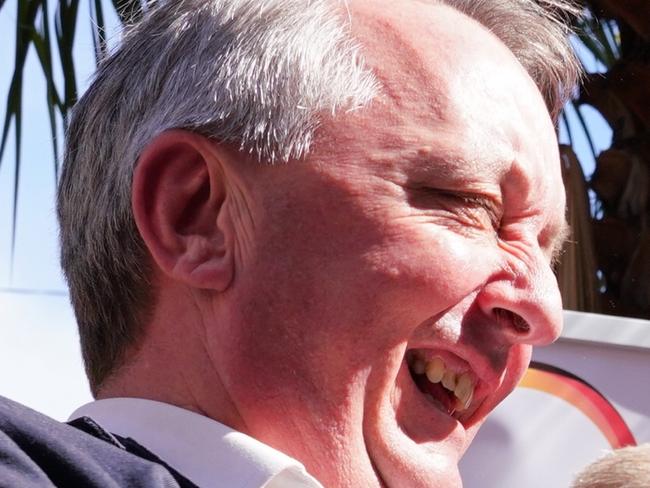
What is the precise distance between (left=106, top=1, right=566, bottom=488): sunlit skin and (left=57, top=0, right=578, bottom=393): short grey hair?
0.03 metres

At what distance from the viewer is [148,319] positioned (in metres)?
1.59

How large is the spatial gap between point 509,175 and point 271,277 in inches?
14.9

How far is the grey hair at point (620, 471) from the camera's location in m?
2.02

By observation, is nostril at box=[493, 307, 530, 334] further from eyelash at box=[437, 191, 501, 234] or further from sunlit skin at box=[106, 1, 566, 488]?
eyelash at box=[437, 191, 501, 234]

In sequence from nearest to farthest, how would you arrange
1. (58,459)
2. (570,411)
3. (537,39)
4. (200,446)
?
Result: (58,459), (200,446), (537,39), (570,411)

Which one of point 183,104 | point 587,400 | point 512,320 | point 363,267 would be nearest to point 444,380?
point 512,320

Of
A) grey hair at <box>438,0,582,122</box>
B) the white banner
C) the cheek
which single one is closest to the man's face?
the cheek

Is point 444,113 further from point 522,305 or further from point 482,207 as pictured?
point 522,305

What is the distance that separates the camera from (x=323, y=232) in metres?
1.48

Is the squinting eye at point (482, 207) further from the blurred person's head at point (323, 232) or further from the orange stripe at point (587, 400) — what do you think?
the orange stripe at point (587, 400)

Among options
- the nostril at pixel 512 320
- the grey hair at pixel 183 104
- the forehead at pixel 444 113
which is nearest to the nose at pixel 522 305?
the nostril at pixel 512 320

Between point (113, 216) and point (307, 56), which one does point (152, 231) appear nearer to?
point (113, 216)

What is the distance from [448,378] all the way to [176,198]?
45 cm

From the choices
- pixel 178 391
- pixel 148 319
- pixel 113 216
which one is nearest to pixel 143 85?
pixel 113 216
